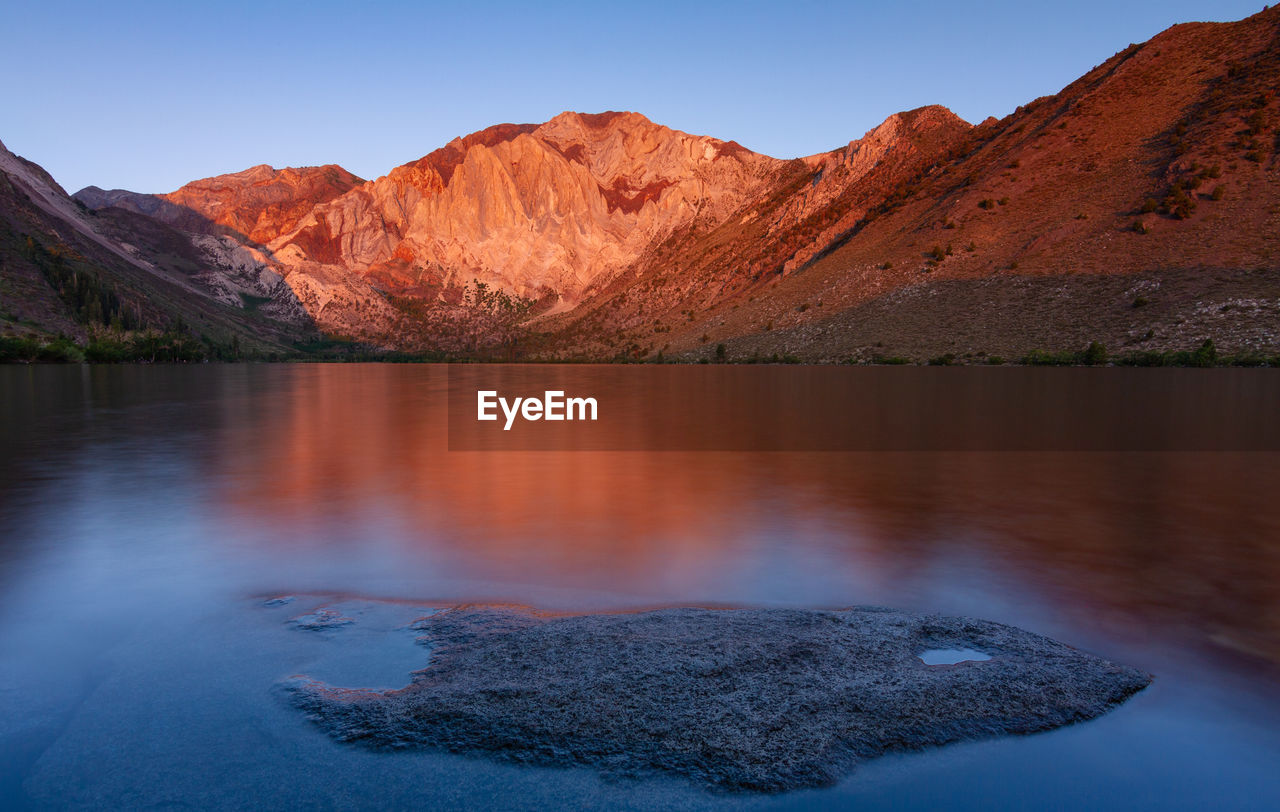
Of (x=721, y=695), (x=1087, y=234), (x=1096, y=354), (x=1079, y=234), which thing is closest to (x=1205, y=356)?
(x=1096, y=354)

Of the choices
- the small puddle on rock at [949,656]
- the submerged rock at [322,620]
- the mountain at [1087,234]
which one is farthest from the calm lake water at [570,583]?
the mountain at [1087,234]

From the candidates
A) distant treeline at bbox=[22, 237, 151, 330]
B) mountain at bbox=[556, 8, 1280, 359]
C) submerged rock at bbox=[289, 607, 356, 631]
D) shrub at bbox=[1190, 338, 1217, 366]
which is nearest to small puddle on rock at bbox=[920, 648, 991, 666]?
submerged rock at bbox=[289, 607, 356, 631]

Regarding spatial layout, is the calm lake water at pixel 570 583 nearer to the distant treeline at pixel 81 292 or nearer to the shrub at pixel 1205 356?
the shrub at pixel 1205 356

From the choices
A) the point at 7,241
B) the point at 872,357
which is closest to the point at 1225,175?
the point at 872,357

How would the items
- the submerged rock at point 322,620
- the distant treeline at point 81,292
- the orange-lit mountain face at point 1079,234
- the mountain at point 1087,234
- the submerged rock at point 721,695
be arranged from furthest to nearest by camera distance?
the distant treeline at point 81,292 < the orange-lit mountain face at point 1079,234 < the mountain at point 1087,234 < the submerged rock at point 322,620 < the submerged rock at point 721,695

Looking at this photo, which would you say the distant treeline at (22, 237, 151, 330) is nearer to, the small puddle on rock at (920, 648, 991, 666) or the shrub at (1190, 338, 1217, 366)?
the shrub at (1190, 338, 1217, 366)

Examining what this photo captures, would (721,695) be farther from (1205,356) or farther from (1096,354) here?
(1096,354)
